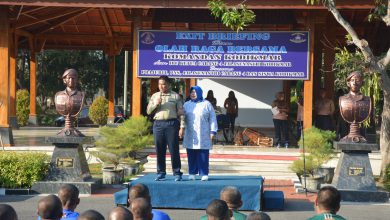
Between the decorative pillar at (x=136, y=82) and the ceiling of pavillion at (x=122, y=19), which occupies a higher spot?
the ceiling of pavillion at (x=122, y=19)

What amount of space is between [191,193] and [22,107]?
1988 centimetres

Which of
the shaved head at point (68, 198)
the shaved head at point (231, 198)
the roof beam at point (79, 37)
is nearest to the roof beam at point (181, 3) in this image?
the roof beam at point (79, 37)

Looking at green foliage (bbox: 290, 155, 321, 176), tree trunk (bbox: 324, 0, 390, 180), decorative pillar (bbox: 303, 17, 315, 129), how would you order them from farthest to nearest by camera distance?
decorative pillar (bbox: 303, 17, 315, 129) < green foliage (bbox: 290, 155, 321, 176) < tree trunk (bbox: 324, 0, 390, 180)

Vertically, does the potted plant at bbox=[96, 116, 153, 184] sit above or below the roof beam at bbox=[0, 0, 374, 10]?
below

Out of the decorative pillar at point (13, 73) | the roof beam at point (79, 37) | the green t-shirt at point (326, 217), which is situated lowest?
the green t-shirt at point (326, 217)

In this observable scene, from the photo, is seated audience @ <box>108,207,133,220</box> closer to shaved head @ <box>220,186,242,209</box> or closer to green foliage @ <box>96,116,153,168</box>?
shaved head @ <box>220,186,242,209</box>

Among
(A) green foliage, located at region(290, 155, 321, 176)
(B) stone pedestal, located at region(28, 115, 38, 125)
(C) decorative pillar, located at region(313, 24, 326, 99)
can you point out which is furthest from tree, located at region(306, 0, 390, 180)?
(B) stone pedestal, located at region(28, 115, 38, 125)

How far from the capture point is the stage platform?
33.6 feet

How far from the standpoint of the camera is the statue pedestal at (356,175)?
456 inches

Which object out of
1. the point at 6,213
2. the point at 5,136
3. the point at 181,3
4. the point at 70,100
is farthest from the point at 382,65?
the point at 6,213

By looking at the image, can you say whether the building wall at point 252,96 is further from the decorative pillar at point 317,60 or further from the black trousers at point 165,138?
the black trousers at point 165,138

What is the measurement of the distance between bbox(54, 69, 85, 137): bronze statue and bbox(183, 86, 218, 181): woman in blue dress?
2.32m

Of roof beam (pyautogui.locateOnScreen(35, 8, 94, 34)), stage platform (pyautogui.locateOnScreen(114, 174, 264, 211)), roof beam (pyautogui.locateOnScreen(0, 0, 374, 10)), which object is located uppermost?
roof beam (pyautogui.locateOnScreen(35, 8, 94, 34))

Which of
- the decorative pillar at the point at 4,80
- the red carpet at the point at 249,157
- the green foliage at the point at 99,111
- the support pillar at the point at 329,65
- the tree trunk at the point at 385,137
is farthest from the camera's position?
the green foliage at the point at 99,111
